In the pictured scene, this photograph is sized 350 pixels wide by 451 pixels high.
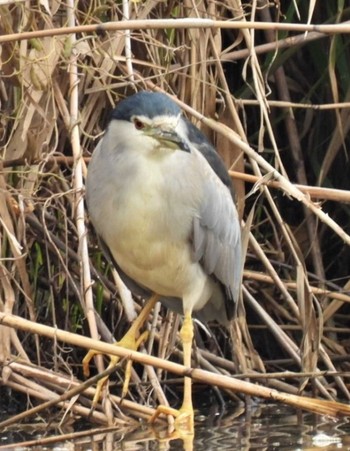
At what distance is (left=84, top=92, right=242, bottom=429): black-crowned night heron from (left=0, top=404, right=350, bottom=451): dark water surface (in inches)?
6.0

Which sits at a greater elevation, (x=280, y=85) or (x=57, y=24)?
(x=57, y=24)

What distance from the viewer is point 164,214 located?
12.7ft

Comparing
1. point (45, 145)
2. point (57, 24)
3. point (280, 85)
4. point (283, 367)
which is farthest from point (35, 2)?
point (283, 367)

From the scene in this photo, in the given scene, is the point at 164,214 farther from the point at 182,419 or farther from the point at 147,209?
the point at 182,419

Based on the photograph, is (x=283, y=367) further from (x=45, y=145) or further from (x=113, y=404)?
(x=45, y=145)

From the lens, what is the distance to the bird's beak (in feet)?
11.5

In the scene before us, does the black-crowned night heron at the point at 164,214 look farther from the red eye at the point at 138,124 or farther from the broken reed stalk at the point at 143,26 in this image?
the broken reed stalk at the point at 143,26

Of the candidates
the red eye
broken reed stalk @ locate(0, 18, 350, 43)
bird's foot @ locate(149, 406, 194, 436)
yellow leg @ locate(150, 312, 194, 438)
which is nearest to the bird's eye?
the red eye

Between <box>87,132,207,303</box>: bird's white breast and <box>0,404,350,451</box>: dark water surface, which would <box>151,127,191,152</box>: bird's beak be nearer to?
<box>87,132,207,303</box>: bird's white breast

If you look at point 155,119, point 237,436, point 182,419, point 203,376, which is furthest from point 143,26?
point 237,436

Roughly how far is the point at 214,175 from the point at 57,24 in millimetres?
795

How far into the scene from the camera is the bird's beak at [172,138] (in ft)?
11.5

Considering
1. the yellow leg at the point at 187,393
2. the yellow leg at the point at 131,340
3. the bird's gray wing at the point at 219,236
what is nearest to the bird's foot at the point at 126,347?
the yellow leg at the point at 131,340

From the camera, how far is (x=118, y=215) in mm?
3861
